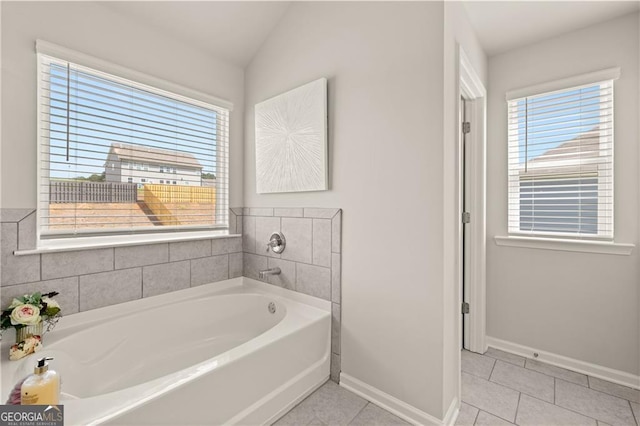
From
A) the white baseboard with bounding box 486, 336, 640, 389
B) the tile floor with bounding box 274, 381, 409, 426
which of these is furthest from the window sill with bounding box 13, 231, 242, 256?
the white baseboard with bounding box 486, 336, 640, 389

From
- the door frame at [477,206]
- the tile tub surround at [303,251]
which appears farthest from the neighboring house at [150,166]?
the door frame at [477,206]

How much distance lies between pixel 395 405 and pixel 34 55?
2.83 metres

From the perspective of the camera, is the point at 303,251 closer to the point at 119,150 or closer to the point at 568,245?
the point at 119,150

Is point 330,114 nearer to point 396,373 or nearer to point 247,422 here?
point 396,373

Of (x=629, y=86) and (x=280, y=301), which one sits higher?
(x=629, y=86)

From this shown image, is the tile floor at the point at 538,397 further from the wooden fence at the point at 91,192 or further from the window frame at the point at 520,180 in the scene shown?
the wooden fence at the point at 91,192

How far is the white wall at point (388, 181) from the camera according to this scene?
1.56 meters

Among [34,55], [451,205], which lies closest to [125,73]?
[34,55]

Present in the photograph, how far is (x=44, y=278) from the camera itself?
1.65 m

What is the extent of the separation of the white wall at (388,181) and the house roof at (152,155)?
1063mm

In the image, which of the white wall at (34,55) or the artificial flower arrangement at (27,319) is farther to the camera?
the white wall at (34,55)

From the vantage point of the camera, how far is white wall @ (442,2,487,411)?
1550mm

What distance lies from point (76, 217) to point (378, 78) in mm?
2041

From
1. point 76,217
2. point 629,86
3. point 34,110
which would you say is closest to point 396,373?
point 76,217
